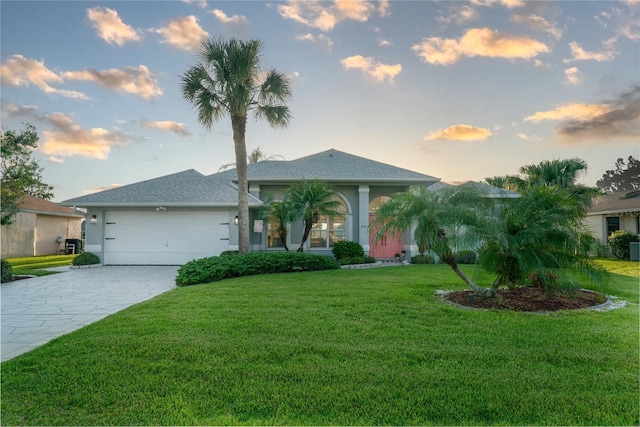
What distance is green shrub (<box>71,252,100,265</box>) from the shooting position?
1404 cm

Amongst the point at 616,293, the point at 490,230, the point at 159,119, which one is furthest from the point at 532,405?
the point at 159,119

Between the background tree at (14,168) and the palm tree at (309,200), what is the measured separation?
9477 mm

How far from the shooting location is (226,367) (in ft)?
12.0

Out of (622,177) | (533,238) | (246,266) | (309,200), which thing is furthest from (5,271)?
(622,177)

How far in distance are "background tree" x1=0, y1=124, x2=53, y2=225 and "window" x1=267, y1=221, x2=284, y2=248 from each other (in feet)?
29.7

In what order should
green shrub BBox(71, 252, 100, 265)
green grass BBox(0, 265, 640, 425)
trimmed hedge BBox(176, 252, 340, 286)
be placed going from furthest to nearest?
1. green shrub BBox(71, 252, 100, 265)
2. trimmed hedge BBox(176, 252, 340, 286)
3. green grass BBox(0, 265, 640, 425)

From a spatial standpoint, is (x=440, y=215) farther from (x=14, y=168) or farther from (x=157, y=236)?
(x=14, y=168)

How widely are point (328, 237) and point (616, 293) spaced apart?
1019 centimetres

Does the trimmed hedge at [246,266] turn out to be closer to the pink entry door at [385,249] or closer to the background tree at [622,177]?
the pink entry door at [385,249]

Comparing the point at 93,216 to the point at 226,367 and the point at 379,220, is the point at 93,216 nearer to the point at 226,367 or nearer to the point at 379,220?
the point at 379,220

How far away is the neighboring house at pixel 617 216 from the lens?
776 inches

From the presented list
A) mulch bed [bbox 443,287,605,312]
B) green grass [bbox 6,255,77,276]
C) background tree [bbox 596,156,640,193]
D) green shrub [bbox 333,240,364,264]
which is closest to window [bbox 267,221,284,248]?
green shrub [bbox 333,240,364,264]

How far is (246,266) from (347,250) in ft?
16.2

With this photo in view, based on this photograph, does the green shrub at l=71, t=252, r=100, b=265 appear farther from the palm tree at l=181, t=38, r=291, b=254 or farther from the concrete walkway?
the palm tree at l=181, t=38, r=291, b=254
